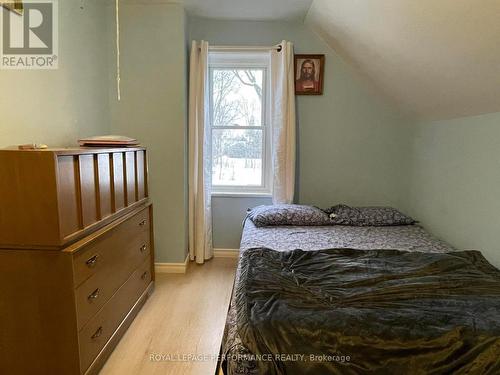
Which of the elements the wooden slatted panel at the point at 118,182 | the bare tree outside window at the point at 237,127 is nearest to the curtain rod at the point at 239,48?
the bare tree outside window at the point at 237,127

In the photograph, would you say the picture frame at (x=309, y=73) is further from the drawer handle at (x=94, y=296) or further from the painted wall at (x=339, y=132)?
the drawer handle at (x=94, y=296)

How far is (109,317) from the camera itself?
6.29 feet

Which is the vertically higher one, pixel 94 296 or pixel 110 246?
pixel 110 246

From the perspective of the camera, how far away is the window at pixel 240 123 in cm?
333

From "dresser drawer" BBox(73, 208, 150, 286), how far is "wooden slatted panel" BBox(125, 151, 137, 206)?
129 mm

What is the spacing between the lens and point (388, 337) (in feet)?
4.09

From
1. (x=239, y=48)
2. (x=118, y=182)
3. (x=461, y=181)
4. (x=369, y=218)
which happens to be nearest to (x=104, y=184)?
(x=118, y=182)

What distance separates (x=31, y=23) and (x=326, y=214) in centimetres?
254

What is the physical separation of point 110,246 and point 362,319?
1.41 meters

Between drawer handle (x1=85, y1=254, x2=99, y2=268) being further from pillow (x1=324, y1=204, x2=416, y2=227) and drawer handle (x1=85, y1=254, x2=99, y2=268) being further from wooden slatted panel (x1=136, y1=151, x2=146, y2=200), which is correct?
pillow (x1=324, y1=204, x2=416, y2=227)

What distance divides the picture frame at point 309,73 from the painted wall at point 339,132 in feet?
0.20

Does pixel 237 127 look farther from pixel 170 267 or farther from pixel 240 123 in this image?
pixel 170 267

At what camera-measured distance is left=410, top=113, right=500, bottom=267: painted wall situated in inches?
82.0

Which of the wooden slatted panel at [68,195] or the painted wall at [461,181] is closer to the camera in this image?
the wooden slatted panel at [68,195]
